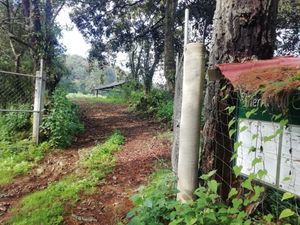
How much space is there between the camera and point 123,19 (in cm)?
1819

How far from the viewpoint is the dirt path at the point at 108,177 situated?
13.2ft

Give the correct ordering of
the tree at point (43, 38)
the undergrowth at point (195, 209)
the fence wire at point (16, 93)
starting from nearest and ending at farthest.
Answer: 1. the undergrowth at point (195, 209)
2. the fence wire at point (16, 93)
3. the tree at point (43, 38)

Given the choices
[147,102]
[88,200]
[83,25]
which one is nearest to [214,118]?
[88,200]

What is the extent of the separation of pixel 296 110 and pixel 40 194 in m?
3.88

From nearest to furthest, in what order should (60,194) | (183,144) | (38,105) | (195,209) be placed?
(195,209) → (183,144) → (60,194) → (38,105)

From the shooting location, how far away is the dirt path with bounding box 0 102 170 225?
159 inches

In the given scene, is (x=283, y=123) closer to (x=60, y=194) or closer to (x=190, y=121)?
(x=190, y=121)

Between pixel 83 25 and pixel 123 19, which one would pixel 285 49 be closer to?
pixel 123 19

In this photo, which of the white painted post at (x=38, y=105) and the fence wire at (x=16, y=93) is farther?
the fence wire at (x=16, y=93)

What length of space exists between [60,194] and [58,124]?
312cm

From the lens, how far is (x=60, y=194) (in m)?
4.64

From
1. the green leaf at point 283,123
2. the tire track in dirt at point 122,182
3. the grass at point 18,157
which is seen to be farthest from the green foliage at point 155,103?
the green leaf at point 283,123

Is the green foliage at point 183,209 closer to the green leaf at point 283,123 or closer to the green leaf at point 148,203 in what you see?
the green leaf at point 148,203

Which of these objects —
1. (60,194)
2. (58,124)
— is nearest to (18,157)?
(58,124)
